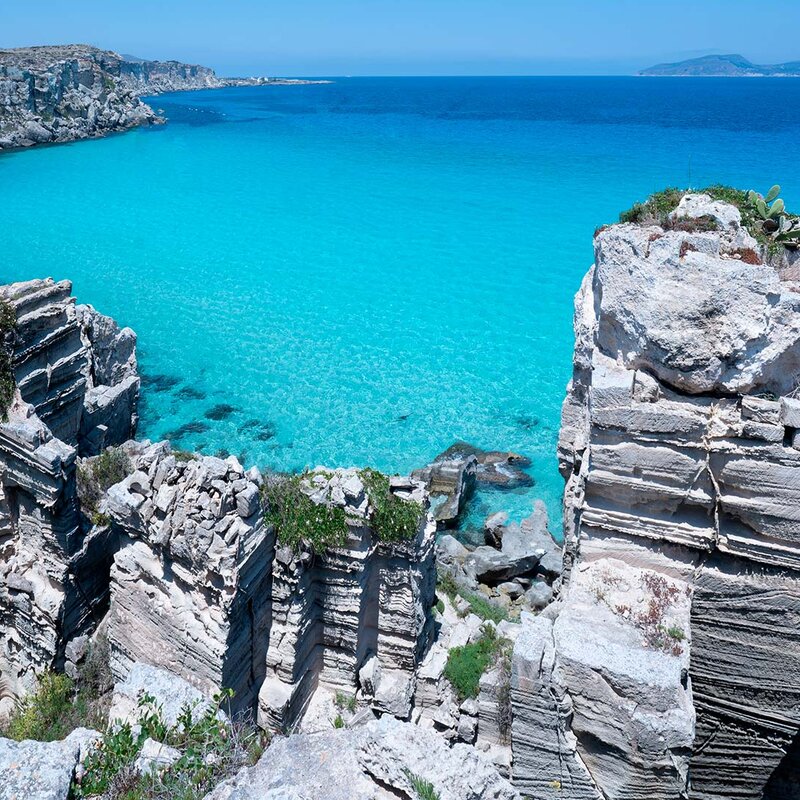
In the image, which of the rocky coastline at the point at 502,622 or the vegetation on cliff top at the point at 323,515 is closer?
the rocky coastline at the point at 502,622

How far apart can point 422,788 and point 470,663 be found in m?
4.14

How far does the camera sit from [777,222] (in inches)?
359

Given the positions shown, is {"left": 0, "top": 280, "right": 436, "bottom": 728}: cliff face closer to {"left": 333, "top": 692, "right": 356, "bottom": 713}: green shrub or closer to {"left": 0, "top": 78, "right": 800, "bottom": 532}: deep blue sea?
{"left": 333, "top": 692, "right": 356, "bottom": 713}: green shrub

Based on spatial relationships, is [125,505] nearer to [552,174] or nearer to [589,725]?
[589,725]

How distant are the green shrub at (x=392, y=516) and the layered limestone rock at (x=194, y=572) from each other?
→ 1487 mm

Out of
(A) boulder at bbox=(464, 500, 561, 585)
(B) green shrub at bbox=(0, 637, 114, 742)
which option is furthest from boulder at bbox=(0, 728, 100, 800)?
(A) boulder at bbox=(464, 500, 561, 585)

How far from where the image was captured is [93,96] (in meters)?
82.6

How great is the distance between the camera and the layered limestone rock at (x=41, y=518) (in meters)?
10.2

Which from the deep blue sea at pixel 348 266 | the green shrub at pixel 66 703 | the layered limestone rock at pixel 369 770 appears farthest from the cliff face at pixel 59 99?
the layered limestone rock at pixel 369 770

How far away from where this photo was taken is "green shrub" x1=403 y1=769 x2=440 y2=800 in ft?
19.9

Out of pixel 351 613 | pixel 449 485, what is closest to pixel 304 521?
pixel 351 613

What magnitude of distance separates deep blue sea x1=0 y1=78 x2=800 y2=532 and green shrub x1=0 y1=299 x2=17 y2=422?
355 inches

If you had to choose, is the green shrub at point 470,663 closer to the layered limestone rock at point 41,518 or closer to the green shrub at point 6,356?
the layered limestone rock at point 41,518

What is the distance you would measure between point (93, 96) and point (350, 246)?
6103 centimetres
